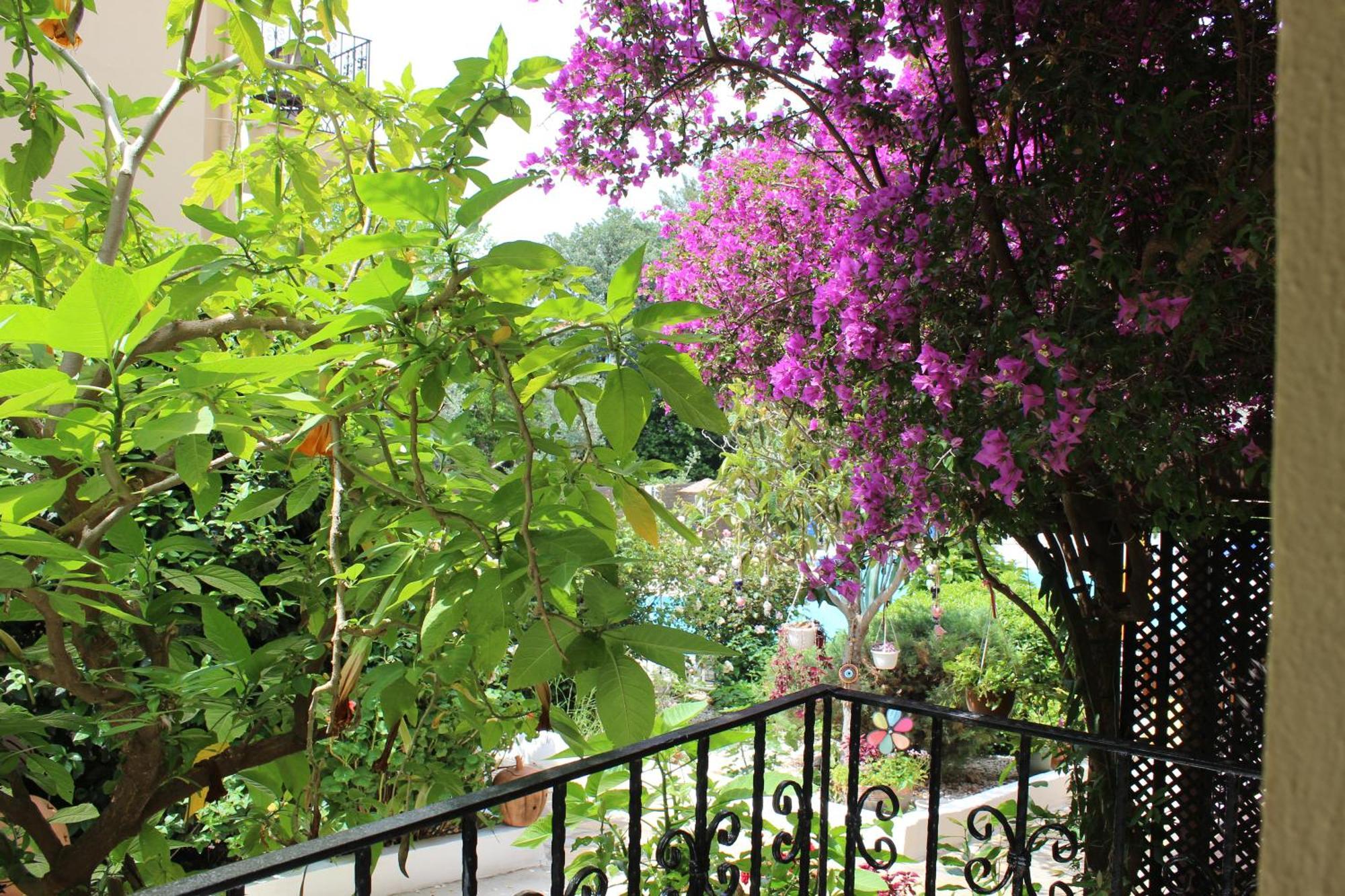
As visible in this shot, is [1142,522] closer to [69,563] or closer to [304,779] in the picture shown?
[304,779]

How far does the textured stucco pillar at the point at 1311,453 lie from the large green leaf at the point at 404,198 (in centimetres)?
64

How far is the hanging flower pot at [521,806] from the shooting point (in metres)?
4.80

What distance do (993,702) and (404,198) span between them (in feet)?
19.9

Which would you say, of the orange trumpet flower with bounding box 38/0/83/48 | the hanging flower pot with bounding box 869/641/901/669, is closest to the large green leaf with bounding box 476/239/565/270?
the orange trumpet flower with bounding box 38/0/83/48

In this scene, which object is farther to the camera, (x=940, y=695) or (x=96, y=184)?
(x=940, y=695)

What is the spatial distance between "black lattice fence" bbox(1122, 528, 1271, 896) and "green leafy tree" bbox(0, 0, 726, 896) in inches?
77.3

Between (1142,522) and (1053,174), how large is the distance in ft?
3.21

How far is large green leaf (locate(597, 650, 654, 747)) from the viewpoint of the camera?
31.8 inches

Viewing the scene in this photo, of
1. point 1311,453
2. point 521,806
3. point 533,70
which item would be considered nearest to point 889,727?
point 521,806

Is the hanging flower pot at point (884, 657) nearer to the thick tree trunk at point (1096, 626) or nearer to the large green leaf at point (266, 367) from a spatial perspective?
the thick tree trunk at point (1096, 626)

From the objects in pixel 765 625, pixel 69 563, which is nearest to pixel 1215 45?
pixel 69 563

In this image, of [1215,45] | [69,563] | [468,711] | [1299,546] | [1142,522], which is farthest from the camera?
[1142,522]

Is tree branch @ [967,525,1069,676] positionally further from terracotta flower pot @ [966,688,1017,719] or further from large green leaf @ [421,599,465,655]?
terracotta flower pot @ [966,688,1017,719]

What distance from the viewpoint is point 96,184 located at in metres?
1.26
